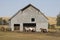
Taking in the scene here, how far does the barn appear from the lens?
71.2 meters

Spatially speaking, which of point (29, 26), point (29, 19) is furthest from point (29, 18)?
point (29, 26)

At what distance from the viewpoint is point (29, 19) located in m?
71.5

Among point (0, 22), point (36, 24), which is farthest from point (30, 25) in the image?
point (0, 22)

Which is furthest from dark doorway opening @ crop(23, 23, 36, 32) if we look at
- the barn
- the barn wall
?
the barn wall

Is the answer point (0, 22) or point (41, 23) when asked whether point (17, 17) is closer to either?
point (41, 23)

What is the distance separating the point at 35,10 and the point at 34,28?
5201 millimetres

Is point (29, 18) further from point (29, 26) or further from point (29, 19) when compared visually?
point (29, 26)

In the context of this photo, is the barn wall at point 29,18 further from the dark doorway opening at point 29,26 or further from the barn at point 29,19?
the dark doorway opening at point 29,26

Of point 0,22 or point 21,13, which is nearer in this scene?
point 21,13

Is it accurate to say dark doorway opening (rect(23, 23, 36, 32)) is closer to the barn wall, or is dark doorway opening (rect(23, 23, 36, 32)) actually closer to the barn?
the barn

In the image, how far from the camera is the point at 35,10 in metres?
72.3

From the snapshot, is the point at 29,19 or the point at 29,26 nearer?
the point at 29,19

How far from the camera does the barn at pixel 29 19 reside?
71.2 meters

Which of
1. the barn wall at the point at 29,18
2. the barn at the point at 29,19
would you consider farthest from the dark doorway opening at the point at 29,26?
the barn wall at the point at 29,18
